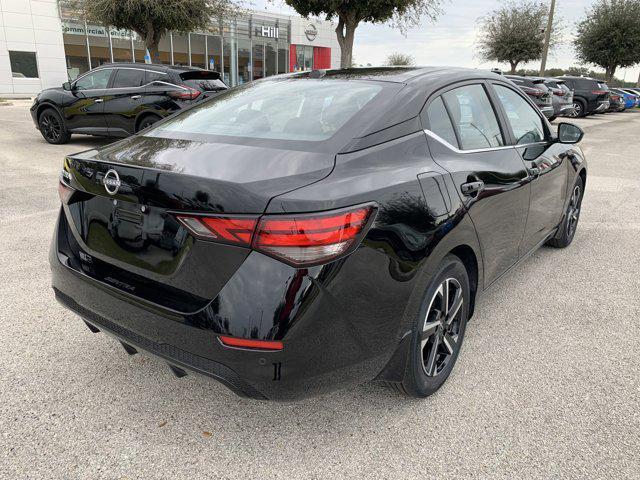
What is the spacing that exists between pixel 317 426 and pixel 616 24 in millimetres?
43585

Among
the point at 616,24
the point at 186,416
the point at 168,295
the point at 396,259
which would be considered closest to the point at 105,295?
the point at 168,295

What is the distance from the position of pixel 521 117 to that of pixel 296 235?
2.53 metres

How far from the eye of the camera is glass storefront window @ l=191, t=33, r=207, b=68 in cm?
3362

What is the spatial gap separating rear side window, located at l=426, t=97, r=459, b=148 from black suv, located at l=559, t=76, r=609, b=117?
25551 mm

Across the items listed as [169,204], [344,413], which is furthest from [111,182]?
[344,413]

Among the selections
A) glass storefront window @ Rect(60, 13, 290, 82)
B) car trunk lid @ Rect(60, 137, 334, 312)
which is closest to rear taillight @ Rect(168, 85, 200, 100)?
car trunk lid @ Rect(60, 137, 334, 312)

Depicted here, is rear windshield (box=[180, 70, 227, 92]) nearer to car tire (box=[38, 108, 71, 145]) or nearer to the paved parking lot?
car tire (box=[38, 108, 71, 145])

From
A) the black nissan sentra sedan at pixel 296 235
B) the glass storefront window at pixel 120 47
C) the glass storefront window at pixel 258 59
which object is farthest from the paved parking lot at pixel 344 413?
the glass storefront window at pixel 258 59

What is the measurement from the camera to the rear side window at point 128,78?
31.4 ft

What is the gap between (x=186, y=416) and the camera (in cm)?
238

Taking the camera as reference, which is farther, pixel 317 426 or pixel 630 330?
pixel 630 330

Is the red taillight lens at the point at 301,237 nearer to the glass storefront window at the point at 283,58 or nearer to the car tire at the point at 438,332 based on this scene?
the car tire at the point at 438,332

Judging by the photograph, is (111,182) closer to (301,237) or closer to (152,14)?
(301,237)

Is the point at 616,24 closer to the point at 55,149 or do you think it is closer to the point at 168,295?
the point at 55,149
